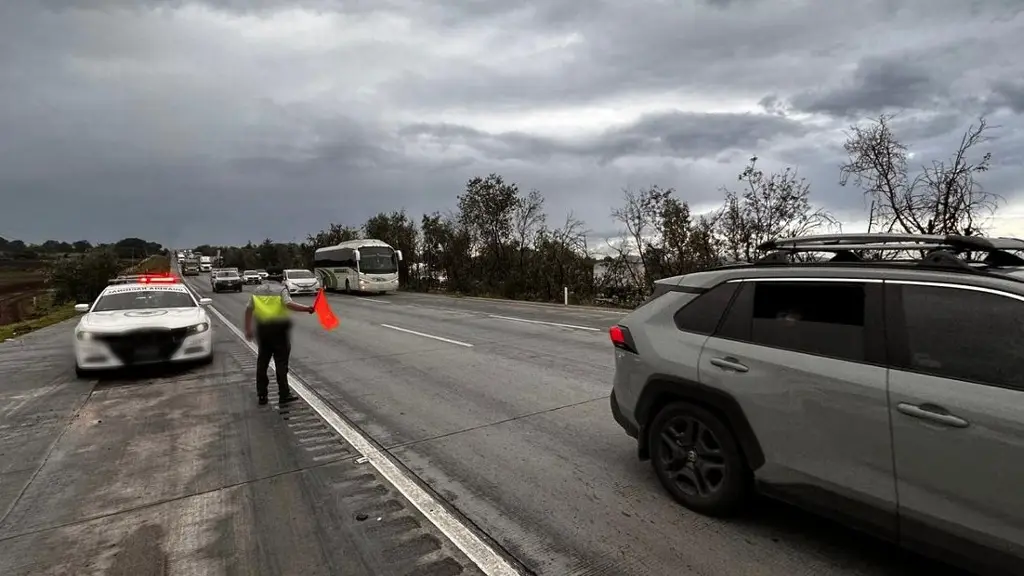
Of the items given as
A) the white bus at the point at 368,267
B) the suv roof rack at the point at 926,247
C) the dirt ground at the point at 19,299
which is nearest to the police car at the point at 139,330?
the suv roof rack at the point at 926,247

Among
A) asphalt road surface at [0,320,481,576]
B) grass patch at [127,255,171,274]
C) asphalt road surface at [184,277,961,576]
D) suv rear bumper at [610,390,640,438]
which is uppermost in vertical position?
grass patch at [127,255,171,274]

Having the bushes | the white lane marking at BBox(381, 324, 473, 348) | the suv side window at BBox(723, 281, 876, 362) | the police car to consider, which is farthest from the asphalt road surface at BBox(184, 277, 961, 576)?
the bushes

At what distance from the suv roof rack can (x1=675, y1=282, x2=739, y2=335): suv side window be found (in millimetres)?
311

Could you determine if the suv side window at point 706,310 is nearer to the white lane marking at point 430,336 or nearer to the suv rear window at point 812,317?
the suv rear window at point 812,317

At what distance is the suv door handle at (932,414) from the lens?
2.39 meters

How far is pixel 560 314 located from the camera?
17.8m

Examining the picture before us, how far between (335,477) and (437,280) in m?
36.1

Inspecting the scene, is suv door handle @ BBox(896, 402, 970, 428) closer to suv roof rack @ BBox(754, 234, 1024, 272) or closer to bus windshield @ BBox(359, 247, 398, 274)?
suv roof rack @ BBox(754, 234, 1024, 272)

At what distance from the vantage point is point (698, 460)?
359cm

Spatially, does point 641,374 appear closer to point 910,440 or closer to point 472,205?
point 910,440

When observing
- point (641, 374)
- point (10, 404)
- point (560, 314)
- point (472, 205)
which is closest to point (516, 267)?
point (472, 205)

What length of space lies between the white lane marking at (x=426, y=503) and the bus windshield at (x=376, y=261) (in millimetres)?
27950

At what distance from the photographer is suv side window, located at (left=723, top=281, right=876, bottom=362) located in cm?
290

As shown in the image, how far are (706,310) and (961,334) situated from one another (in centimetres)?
139
